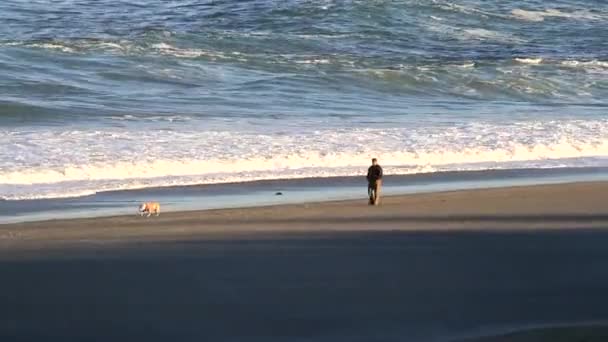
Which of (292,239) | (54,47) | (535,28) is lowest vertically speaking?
(535,28)

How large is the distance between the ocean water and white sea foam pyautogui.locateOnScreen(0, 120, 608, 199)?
0.12ft

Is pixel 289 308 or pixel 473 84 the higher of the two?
pixel 289 308

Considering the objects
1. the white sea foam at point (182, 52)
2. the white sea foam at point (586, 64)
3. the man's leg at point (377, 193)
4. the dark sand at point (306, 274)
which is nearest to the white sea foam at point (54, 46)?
the white sea foam at point (182, 52)

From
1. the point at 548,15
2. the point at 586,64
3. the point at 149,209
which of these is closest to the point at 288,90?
the point at 586,64

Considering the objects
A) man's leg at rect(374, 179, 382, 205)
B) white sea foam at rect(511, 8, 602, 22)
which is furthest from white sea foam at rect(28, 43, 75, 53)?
man's leg at rect(374, 179, 382, 205)

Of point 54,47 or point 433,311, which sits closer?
point 433,311

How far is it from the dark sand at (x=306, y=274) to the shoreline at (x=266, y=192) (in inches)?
25.6

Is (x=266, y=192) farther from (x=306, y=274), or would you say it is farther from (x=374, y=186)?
(x=306, y=274)

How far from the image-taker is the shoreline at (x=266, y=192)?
1279 cm

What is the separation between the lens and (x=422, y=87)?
87.8 ft

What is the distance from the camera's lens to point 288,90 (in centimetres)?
2480

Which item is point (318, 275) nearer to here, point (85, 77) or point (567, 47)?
point (85, 77)

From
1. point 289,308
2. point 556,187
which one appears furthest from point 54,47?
point 289,308

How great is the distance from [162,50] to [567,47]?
1181 centimetres
